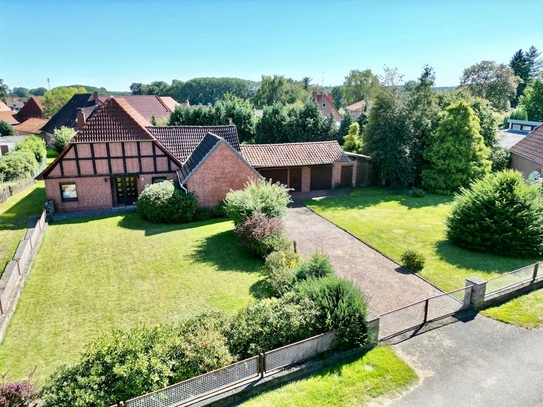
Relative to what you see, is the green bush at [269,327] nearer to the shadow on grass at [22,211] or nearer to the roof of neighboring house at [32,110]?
the shadow on grass at [22,211]

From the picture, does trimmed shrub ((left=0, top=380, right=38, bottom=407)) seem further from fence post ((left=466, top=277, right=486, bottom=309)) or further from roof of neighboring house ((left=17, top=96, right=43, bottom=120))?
roof of neighboring house ((left=17, top=96, right=43, bottom=120))

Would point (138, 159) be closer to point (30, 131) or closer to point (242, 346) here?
point (242, 346)

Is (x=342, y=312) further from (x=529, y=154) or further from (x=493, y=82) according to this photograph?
(x=493, y=82)

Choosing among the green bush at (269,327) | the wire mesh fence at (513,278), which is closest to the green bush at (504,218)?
the wire mesh fence at (513,278)

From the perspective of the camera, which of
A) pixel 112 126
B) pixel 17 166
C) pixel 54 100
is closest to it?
pixel 112 126

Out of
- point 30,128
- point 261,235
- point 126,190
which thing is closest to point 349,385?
point 261,235

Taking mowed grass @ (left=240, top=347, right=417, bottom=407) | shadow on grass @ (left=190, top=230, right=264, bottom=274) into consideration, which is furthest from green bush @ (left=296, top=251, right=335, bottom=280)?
shadow on grass @ (left=190, top=230, right=264, bottom=274)
